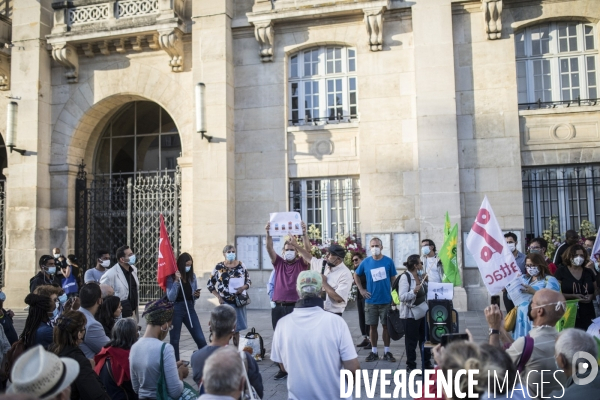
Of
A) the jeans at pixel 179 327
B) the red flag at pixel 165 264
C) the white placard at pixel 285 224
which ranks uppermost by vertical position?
the white placard at pixel 285 224

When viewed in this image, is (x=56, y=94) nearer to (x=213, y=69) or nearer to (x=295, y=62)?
(x=213, y=69)

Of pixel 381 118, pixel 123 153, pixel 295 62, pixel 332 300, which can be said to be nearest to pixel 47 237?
pixel 123 153

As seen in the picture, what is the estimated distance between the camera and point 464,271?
1344 cm

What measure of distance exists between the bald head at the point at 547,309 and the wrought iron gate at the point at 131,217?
1217cm

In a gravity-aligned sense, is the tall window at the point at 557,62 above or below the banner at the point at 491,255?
above

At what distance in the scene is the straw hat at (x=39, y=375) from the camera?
2932 millimetres

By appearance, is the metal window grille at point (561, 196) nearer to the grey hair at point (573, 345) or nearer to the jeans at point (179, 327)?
the jeans at point (179, 327)

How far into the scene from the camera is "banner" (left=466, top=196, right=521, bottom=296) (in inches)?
250

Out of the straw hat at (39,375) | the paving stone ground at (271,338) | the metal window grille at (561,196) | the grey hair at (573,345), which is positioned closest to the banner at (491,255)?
the paving stone ground at (271,338)

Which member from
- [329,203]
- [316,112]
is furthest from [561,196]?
[316,112]

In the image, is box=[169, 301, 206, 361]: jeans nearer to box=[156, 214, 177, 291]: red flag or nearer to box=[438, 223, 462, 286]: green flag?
box=[156, 214, 177, 291]: red flag

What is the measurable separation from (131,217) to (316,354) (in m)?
12.9

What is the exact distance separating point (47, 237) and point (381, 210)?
9.49m

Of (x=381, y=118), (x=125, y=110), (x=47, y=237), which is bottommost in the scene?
(x=47, y=237)
